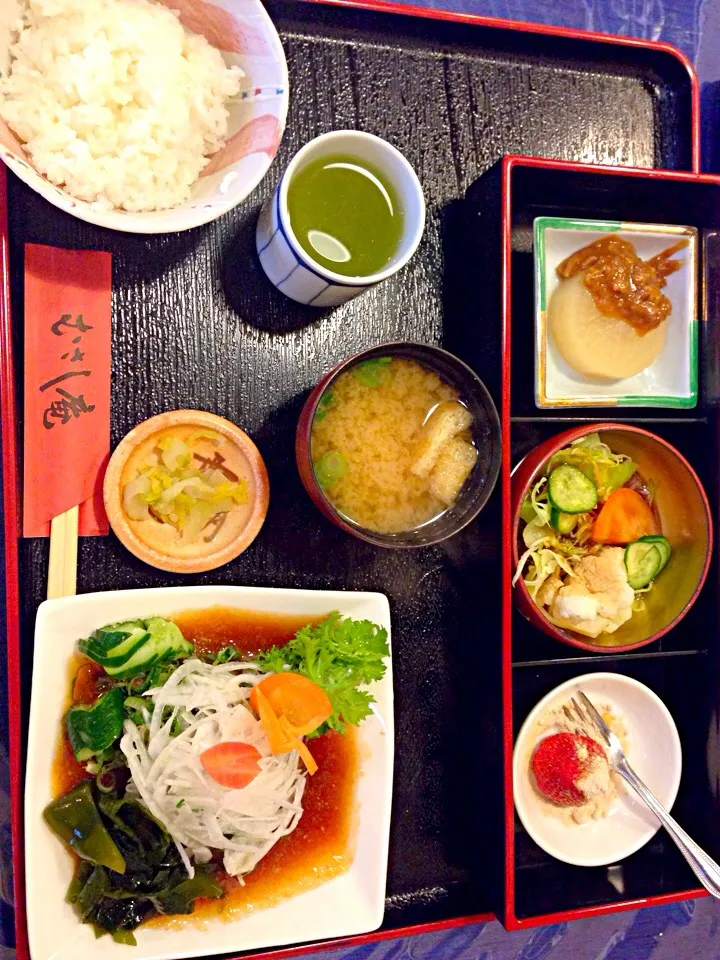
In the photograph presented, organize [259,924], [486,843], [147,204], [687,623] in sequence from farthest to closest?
[687,623], [486,843], [259,924], [147,204]

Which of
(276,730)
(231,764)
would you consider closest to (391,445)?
(276,730)

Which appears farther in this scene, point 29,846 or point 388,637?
point 388,637

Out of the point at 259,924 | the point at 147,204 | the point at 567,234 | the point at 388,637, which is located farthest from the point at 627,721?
the point at 147,204

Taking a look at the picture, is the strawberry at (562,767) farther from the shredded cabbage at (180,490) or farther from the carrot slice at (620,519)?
the shredded cabbage at (180,490)

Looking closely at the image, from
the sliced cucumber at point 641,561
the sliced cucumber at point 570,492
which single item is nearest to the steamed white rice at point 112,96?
the sliced cucumber at point 570,492

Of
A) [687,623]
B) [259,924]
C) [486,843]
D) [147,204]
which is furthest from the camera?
[687,623]

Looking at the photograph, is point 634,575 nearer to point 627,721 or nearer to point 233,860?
point 627,721

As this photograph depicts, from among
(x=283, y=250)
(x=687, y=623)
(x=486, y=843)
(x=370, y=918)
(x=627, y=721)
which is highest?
(x=283, y=250)

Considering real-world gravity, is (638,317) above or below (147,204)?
below
